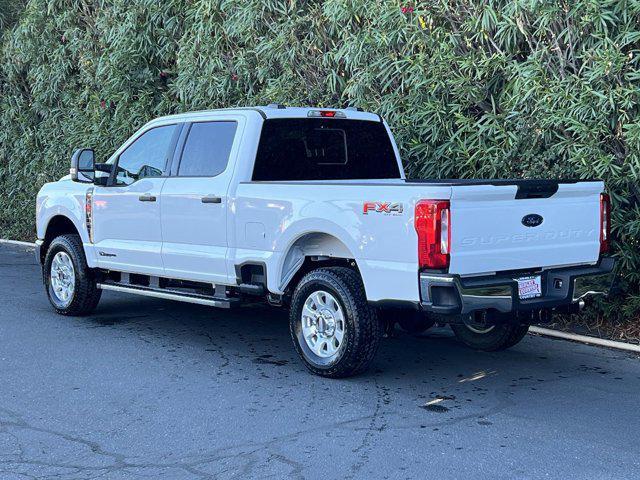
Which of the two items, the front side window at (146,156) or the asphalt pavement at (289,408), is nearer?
the asphalt pavement at (289,408)

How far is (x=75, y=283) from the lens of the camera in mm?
9281

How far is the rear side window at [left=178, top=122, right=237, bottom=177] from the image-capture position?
7824mm

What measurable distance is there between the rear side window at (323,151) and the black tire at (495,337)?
159 cm

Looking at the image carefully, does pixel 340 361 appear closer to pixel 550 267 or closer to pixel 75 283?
pixel 550 267

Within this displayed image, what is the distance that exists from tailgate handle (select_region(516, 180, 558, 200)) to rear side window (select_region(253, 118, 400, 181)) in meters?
2.13

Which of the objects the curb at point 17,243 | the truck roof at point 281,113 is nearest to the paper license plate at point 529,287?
the truck roof at point 281,113

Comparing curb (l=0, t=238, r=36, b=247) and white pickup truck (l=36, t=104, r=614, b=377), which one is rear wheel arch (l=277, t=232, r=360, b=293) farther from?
curb (l=0, t=238, r=36, b=247)

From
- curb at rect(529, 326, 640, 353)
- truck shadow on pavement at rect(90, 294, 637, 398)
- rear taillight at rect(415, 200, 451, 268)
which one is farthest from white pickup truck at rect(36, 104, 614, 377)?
curb at rect(529, 326, 640, 353)

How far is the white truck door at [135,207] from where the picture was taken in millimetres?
8414

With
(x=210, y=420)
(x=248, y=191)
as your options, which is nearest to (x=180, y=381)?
(x=210, y=420)

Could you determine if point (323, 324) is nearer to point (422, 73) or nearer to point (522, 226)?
point (522, 226)

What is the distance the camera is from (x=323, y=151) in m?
8.09

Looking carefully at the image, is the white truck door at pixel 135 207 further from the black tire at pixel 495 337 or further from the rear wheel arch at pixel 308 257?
the black tire at pixel 495 337

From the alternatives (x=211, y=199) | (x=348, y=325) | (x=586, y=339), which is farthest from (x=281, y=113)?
(x=586, y=339)
